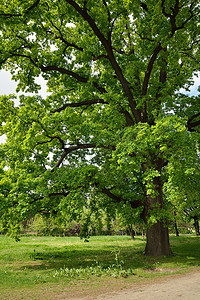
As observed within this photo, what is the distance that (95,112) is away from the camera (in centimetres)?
1597

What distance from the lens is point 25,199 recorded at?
11148 mm

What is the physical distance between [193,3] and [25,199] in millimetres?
13472

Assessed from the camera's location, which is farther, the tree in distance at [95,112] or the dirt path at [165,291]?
the tree in distance at [95,112]

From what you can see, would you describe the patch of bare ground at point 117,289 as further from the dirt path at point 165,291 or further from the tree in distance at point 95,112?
the tree in distance at point 95,112

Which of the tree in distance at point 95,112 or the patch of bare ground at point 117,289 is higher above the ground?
the tree in distance at point 95,112

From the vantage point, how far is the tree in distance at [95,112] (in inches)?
448

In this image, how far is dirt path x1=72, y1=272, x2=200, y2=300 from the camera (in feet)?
21.2

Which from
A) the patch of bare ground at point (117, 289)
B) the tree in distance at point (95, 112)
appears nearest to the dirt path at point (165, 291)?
the patch of bare ground at point (117, 289)

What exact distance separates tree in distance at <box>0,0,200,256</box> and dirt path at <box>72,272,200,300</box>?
11.3 feet

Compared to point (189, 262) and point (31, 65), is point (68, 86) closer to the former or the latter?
point (31, 65)

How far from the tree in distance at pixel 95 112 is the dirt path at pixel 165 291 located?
344 cm

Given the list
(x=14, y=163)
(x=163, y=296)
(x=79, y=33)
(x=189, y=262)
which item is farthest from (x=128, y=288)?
(x=79, y=33)

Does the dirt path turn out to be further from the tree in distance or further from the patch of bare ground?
the tree in distance

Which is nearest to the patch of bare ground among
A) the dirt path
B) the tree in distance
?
the dirt path
